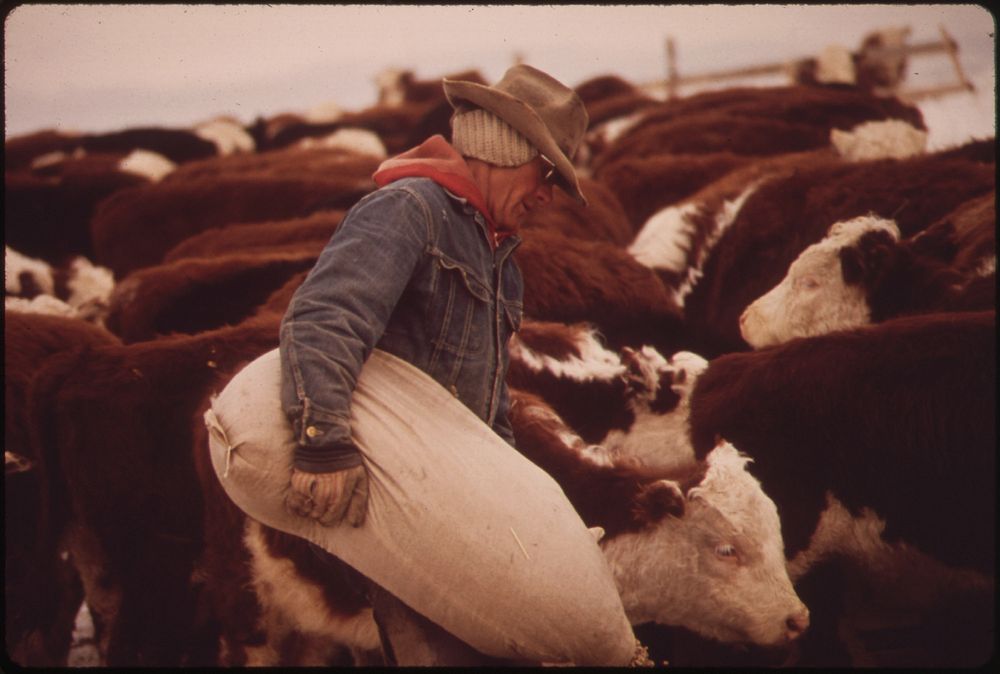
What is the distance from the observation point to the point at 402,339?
2.55 m

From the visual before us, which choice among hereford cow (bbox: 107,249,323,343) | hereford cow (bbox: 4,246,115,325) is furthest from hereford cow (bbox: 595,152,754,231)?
hereford cow (bbox: 4,246,115,325)

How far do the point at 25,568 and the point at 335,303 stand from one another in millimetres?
3205

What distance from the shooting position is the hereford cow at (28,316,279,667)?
419cm

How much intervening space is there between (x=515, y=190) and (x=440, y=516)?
87 cm

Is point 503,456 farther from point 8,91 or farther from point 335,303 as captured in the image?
point 8,91

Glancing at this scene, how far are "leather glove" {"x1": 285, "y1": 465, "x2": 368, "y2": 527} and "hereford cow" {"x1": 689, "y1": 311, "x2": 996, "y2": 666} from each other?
80.1 inches

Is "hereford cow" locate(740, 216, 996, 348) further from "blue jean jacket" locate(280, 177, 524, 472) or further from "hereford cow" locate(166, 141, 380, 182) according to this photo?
"hereford cow" locate(166, 141, 380, 182)

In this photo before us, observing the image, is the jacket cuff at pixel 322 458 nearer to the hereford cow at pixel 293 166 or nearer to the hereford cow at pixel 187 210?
the hereford cow at pixel 187 210

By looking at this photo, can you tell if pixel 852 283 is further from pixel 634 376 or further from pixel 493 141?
pixel 493 141

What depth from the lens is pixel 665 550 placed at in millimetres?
3451

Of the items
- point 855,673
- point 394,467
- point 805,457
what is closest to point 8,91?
point 394,467

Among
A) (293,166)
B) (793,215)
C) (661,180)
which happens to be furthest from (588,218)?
(293,166)

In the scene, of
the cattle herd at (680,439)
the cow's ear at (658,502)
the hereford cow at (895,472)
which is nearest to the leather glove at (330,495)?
the cattle herd at (680,439)

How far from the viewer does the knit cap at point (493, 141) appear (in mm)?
2656
